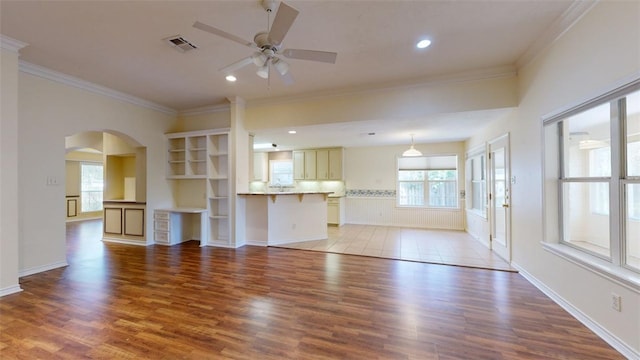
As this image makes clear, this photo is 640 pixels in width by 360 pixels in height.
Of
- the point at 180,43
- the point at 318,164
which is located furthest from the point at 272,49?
the point at 318,164

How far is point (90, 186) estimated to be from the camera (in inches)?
364

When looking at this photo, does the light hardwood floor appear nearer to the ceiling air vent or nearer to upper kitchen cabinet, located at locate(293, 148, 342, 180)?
the ceiling air vent

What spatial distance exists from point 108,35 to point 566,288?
18.2 ft

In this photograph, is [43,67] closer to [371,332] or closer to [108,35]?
[108,35]

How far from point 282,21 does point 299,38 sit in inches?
37.9

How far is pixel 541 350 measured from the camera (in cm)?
196

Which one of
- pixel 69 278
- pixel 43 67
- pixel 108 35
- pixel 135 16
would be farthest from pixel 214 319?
pixel 43 67

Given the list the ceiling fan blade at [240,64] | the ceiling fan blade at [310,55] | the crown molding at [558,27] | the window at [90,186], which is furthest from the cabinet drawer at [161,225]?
the crown molding at [558,27]

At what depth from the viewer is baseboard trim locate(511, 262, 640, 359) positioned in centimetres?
190

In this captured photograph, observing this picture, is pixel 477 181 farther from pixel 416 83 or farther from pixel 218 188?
pixel 218 188

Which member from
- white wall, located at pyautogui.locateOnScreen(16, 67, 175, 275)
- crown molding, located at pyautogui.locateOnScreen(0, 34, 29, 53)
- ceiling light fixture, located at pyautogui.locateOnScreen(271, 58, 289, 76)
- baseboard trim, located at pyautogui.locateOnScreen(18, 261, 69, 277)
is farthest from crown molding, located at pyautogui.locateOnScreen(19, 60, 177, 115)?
ceiling light fixture, located at pyautogui.locateOnScreen(271, 58, 289, 76)

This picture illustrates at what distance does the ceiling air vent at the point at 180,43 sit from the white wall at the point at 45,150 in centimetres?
234

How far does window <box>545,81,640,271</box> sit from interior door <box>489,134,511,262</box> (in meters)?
1.05

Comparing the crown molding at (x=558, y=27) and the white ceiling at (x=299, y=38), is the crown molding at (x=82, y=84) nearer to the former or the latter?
the white ceiling at (x=299, y=38)
